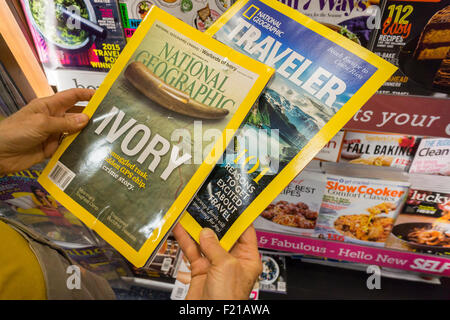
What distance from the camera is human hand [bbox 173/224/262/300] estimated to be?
652 millimetres

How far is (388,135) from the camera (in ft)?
2.78

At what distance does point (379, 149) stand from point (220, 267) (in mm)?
686

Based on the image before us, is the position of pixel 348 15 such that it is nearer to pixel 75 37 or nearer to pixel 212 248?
pixel 212 248

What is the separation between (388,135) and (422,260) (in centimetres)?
66

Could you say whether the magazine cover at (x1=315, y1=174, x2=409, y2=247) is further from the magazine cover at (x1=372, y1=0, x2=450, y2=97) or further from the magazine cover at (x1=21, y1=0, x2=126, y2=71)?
the magazine cover at (x1=21, y1=0, x2=126, y2=71)

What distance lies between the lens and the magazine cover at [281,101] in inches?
25.3

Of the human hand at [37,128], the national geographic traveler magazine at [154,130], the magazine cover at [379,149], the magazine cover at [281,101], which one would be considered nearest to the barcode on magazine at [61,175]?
the national geographic traveler magazine at [154,130]

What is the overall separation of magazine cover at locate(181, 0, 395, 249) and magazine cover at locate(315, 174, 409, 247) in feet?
1.24

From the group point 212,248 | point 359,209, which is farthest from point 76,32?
point 359,209

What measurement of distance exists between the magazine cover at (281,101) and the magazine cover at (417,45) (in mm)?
107

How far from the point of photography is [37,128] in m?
0.73

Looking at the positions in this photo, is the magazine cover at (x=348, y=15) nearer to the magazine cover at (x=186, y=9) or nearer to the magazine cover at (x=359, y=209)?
the magazine cover at (x=186, y=9)

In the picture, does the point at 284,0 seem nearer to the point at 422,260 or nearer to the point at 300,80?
the point at 300,80
